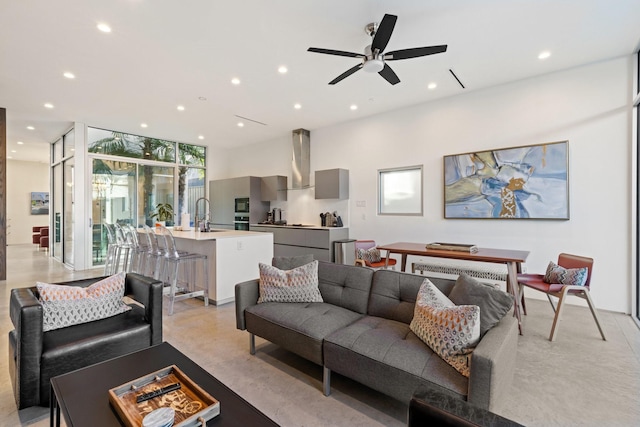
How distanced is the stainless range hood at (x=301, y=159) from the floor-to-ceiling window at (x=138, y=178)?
3239 millimetres

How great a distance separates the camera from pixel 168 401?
124 cm

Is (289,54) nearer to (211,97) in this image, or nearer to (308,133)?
(211,97)

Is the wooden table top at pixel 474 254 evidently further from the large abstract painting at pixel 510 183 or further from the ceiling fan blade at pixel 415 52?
the ceiling fan blade at pixel 415 52

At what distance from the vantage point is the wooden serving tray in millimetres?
1127

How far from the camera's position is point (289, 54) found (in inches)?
137

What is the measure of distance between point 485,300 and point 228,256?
10.4ft

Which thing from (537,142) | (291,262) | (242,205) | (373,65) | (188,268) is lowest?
(188,268)

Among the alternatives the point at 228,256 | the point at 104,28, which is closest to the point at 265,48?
the point at 104,28

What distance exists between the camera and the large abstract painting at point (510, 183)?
154 inches

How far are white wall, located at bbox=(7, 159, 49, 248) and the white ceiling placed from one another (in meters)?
7.43

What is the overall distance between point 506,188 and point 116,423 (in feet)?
16.0

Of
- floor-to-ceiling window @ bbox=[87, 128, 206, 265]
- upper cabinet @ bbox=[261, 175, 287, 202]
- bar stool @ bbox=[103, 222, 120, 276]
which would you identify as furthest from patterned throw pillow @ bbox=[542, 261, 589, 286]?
floor-to-ceiling window @ bbox=[87, 128, 206, 265]

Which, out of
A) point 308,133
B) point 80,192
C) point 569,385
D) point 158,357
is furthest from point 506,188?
point 80,192

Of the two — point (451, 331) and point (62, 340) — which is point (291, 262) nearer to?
point (451, 331)
